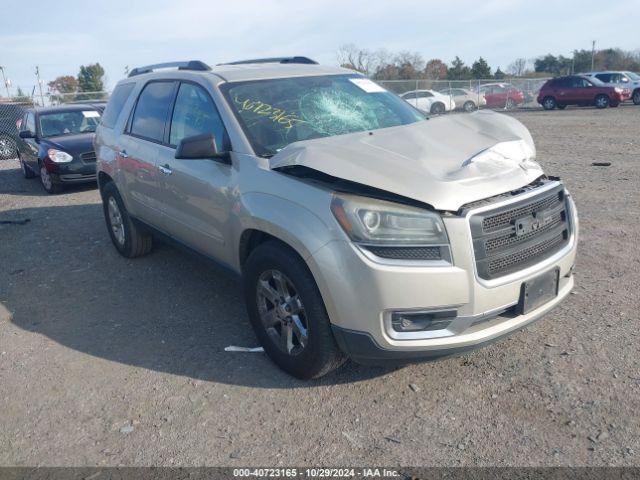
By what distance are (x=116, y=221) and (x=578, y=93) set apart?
89.3ft

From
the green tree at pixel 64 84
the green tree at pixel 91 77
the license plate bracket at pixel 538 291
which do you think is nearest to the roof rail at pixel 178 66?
the license plate bracket at pixel 538 291

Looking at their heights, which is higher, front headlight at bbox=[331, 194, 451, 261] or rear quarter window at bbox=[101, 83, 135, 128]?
rear quarter window at bbox=[101, 83, 135, 128]

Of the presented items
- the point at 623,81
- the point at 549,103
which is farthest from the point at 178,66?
the point at 549,103

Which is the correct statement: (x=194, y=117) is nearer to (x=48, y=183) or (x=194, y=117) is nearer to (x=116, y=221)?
(x=116, y=221)

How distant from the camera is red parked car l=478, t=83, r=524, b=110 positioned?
32688 mm

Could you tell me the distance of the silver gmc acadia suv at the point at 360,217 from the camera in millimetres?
2977

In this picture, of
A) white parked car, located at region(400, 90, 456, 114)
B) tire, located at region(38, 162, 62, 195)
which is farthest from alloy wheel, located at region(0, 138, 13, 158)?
white parked car, located at region(400, 90, 456, 114)

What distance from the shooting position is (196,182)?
166 inches

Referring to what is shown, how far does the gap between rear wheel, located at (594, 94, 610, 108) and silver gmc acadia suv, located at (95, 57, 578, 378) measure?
26464 millimetres

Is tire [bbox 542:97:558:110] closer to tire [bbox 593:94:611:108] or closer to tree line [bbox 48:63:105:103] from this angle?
tire [bbox 593:94:611:108]

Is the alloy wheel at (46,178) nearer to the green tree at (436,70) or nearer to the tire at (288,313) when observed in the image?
the tire at (288,313)

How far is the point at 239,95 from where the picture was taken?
13.7 ft

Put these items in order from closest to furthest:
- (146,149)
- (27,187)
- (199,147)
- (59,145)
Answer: (199,147), (146,149), (59,145), (27,187)

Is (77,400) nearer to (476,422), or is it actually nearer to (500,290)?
(476,422)
